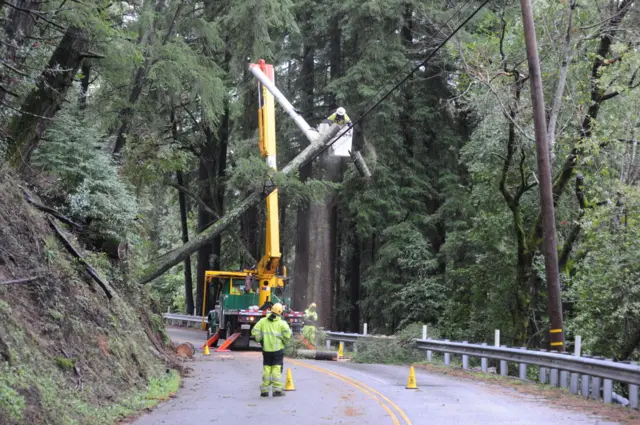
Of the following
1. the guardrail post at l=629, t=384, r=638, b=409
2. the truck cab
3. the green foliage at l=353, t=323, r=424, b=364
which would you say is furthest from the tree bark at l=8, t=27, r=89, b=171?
the green foliage at l=353, t=323, r=424, b=364

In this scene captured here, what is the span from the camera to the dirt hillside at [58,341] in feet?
28.4

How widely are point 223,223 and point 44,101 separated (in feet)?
36.3

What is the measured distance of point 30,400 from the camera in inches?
328

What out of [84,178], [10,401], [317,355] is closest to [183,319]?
[317,355]

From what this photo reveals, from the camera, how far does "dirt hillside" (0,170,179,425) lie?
866 centimetres

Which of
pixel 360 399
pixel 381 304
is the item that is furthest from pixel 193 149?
pixel 360 399

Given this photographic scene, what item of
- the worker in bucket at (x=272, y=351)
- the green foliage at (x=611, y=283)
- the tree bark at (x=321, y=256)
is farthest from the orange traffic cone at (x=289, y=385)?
the tree bark at (x=321, y=256)

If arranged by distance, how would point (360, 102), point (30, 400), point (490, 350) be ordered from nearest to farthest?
point (30, 400)
point (490, 350)
point (360, 102)

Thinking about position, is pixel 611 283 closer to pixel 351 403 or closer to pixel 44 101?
pixel 351 403

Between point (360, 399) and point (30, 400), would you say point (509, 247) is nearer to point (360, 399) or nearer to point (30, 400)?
point (360, 399)

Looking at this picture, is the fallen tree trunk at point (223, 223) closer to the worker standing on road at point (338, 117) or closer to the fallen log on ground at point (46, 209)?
the worker standing on road at point (338, 117)

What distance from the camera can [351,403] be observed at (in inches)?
484

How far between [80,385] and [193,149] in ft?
87.9

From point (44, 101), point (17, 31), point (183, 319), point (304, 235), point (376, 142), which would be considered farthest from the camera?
point (183, 319)
